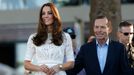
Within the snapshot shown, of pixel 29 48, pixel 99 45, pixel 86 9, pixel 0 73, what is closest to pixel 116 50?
pixel 99 45

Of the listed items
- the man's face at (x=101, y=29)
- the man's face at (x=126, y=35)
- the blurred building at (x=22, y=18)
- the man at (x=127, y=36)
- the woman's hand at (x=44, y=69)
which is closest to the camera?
the woman's hand at (x=44, y=69)

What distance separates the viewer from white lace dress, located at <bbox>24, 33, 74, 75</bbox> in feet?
18.6

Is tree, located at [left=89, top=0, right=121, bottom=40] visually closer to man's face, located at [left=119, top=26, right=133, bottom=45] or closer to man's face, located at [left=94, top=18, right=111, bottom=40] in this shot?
man's face, located at [left=119, top=26, right=133, bottom=45]

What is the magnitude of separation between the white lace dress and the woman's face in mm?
154

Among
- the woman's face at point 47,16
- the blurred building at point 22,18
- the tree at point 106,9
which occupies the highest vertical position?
the woman's face at point 47,16

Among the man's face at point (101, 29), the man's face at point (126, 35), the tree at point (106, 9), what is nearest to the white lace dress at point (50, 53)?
the man's face at point (101, 29)

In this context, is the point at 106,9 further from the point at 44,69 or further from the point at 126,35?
the point at 44,69

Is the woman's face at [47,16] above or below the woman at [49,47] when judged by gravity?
above

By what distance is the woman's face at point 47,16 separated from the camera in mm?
5777

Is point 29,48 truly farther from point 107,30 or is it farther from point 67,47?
point 107,30

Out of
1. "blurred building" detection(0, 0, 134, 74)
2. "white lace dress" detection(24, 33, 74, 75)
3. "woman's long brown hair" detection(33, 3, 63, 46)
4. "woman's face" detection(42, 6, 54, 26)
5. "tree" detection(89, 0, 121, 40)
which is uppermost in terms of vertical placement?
"woman's face" detection(42, 6, 54, 26)

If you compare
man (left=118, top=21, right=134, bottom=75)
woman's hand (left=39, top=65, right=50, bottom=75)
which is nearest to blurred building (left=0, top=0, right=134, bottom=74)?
man (left=118, top=21, right=134, bottom=75)

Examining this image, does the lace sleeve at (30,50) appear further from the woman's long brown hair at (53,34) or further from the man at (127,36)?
the man at (127,36)

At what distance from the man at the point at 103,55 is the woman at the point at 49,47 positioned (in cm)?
21
